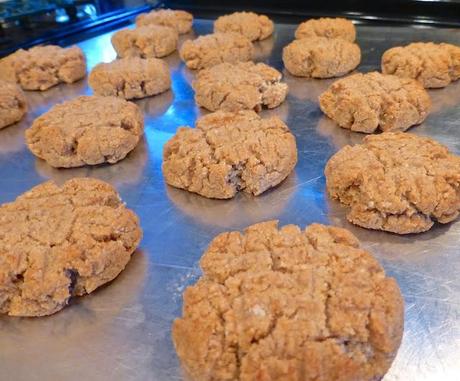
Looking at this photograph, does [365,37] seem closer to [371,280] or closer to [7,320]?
[371,280]

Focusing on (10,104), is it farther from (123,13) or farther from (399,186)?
(399,186)

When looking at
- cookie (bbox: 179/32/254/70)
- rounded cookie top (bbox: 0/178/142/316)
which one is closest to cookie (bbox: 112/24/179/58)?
cookie (bbox: 179/32/254/70)

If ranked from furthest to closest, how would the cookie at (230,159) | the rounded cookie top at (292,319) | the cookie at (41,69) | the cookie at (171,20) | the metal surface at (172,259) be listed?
the cookie at (171,20) < the cookie at (41,69) < the cookie at (230,159) < the metal surface at (172,259) < the rounded cookie top at (292,319)

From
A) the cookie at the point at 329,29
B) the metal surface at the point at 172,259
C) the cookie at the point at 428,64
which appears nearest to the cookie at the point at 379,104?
the metal surface at the point at 172,259

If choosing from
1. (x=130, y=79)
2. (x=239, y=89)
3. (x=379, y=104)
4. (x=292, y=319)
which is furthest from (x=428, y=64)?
A: (x=292, y=319)

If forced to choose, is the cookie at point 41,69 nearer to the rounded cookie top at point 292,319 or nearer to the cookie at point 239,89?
the cookie at point 239,89

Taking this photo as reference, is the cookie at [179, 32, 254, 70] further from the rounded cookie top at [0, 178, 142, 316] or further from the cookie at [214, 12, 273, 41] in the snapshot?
the rounded cookie top at [0, 178, 142, 316]

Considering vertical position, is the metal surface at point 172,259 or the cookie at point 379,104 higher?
the cookie at point 379,104
